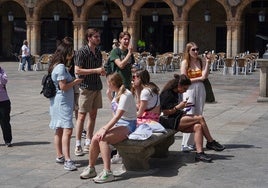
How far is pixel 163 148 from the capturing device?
27.9 ft

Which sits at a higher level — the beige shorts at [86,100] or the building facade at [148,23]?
the building facade at [148,23]

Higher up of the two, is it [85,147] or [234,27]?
[234,27]

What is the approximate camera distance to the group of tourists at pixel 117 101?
7391 millimetres

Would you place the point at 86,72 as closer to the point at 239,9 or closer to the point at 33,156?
the point at 33,156

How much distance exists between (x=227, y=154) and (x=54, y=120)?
274cm

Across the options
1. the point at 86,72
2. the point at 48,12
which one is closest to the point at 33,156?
the point at 86,72

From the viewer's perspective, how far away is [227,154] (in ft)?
29.0

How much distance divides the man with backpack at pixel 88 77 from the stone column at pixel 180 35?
2375 cm

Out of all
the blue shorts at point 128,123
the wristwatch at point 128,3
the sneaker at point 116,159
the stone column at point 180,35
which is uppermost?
the wristwatch at point 128,3

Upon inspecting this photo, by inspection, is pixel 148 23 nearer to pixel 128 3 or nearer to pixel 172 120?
pixel 128 3

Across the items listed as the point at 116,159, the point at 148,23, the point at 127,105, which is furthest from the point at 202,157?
the point at 148,23

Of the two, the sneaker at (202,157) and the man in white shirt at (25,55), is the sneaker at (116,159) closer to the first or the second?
the sneaker at (202,157)

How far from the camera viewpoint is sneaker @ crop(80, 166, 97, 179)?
733 centimetres

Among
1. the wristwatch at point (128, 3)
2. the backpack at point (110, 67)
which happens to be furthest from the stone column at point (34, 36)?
the backpack at point (110, 67)
